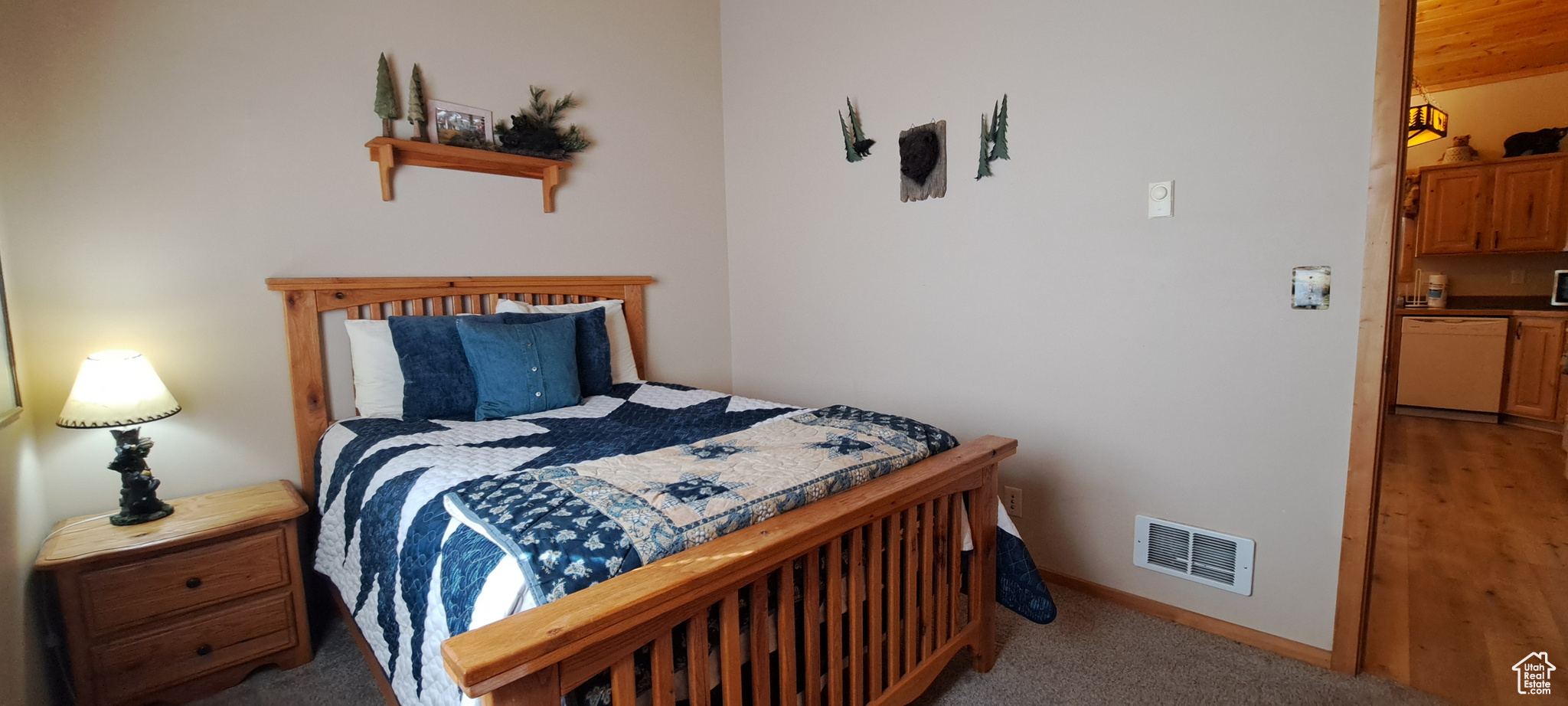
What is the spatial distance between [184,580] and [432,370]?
0.79 metres

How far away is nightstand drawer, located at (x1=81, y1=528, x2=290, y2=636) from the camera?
154 cm

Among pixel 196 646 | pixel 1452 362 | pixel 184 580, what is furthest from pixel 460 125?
pixel 1452 362

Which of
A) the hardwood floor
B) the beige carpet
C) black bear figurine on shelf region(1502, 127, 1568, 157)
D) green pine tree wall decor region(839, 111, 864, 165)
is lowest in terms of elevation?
the beige carpet

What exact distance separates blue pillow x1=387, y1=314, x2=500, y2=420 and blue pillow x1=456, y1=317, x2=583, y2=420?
0.03 meters

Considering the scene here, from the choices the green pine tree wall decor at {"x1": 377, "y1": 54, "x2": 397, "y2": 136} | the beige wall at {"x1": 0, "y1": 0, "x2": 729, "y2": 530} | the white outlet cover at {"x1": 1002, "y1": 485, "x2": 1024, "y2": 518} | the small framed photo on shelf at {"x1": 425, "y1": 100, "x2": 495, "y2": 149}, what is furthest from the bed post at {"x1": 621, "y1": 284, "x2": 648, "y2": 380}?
the white outlet cover at {"x1": 1002, "y1": 485, "x2": 1024, "y2": 518}

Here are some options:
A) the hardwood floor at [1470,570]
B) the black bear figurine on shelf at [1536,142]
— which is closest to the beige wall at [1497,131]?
the black bear figurine on shelf at [1536,142]

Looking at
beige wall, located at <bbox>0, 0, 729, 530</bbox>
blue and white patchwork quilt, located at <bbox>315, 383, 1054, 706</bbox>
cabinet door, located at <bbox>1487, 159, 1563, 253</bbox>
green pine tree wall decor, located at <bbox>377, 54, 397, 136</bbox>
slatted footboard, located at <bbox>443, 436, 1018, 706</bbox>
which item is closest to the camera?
slatted footboard, located at <bbox>443, 436, 1018, 706</bbox>

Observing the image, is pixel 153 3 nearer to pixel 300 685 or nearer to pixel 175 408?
pixel 175 408

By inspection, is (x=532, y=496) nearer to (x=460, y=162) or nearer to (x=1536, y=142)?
(x=460, y=162)

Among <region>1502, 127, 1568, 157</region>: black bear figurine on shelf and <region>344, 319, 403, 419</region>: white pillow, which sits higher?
<region>1502, 127, 1568, 157</region>: black bear figurine on shelf

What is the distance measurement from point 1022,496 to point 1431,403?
4.50 metres

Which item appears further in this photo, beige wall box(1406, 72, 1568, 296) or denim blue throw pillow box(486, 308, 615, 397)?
beige wall box(1406, 72, 1568, 296)

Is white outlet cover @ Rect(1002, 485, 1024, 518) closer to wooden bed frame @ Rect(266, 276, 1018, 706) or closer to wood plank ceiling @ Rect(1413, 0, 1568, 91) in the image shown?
wooden bed frame @ Rect(266, 276, 1018, 706)

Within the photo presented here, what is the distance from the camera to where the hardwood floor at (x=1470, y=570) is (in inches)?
69.2
